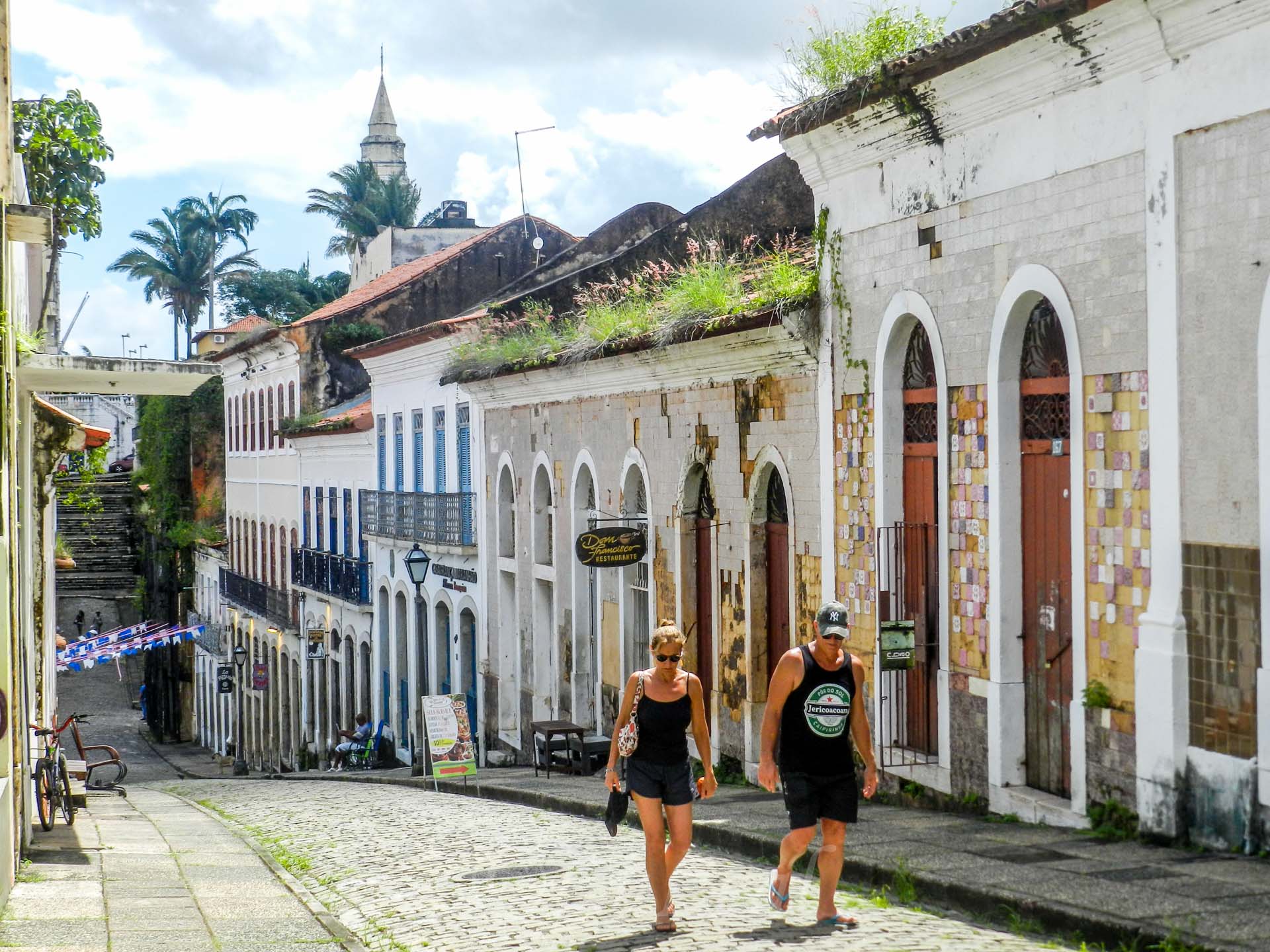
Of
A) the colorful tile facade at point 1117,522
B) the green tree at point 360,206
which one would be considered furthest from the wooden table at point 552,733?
the green tree at point 360,206

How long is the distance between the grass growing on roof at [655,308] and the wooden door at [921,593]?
1.80m

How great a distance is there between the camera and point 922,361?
11.3 meters

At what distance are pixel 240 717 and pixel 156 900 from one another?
31400 mm

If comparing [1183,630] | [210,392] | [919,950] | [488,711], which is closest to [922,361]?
[1183,630]

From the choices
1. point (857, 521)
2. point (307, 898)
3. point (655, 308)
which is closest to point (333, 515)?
point (655, 308)

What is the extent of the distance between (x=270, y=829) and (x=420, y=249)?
102 ft

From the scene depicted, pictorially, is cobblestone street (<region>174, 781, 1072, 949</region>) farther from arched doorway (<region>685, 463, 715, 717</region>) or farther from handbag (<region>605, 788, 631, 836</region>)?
arched doorway (<region>685, 463, 715, 717</region>)

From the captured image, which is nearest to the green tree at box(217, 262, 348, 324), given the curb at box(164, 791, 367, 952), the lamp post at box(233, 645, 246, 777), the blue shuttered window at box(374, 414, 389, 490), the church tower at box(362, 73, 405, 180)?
the church tower at box(362, 73, 405, 180)

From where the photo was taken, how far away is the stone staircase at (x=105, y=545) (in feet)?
184

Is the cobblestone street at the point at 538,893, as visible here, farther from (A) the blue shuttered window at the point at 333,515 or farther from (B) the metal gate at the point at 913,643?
(A) the blue shuttered window at the point at 333,515

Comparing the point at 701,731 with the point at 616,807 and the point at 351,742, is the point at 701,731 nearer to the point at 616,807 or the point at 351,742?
the point at 616,807

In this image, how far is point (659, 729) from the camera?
25.2 feet

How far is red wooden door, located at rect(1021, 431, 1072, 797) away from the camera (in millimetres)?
9641

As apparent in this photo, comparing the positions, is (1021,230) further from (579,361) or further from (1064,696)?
(579,361)
